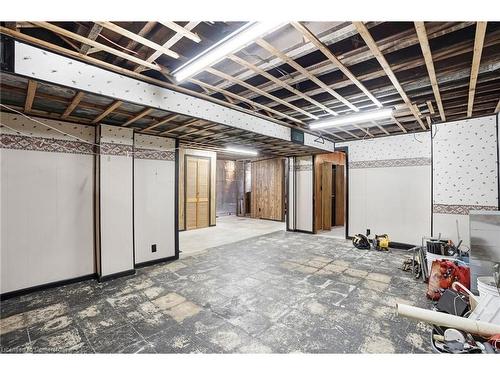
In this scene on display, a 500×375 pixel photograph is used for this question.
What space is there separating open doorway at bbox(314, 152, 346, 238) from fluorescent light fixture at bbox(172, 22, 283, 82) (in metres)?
5.58

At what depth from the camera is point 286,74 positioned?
298 cm

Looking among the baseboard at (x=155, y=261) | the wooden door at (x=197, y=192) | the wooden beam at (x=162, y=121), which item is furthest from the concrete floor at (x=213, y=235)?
the wooden beam at (x=162, y=121)

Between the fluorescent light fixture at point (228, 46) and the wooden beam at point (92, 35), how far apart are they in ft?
2.54

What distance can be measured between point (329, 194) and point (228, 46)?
693 cm

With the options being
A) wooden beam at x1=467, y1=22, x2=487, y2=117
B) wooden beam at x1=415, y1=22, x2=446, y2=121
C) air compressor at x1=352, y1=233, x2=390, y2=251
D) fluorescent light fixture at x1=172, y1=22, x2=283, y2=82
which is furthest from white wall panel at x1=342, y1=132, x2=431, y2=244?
fluorescent light fixture at x1=172, y1=22, x2=283, y2=82

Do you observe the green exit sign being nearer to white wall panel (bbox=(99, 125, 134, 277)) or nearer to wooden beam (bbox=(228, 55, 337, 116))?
wooden beam (bbox=(228, 55, 337, 116))

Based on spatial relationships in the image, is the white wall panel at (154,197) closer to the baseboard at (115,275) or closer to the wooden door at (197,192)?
A: the baseboard at (115,275)

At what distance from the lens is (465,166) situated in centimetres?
438

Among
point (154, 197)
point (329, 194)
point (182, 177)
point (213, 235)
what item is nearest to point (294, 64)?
point (154, 197)

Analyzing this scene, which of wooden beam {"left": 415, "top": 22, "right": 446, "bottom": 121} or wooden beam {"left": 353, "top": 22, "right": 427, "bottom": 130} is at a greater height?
wooden beam {"left": 353, "top": 22, "right": 427, "bottom": 130}

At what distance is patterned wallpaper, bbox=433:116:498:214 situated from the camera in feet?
13.7

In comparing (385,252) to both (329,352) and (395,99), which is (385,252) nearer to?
(395,99)

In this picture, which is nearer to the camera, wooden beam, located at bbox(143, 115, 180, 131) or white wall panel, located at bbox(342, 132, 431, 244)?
wooden beam, located at bbox(143, 115, 180, 131)

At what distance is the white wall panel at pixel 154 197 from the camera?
441 cm
